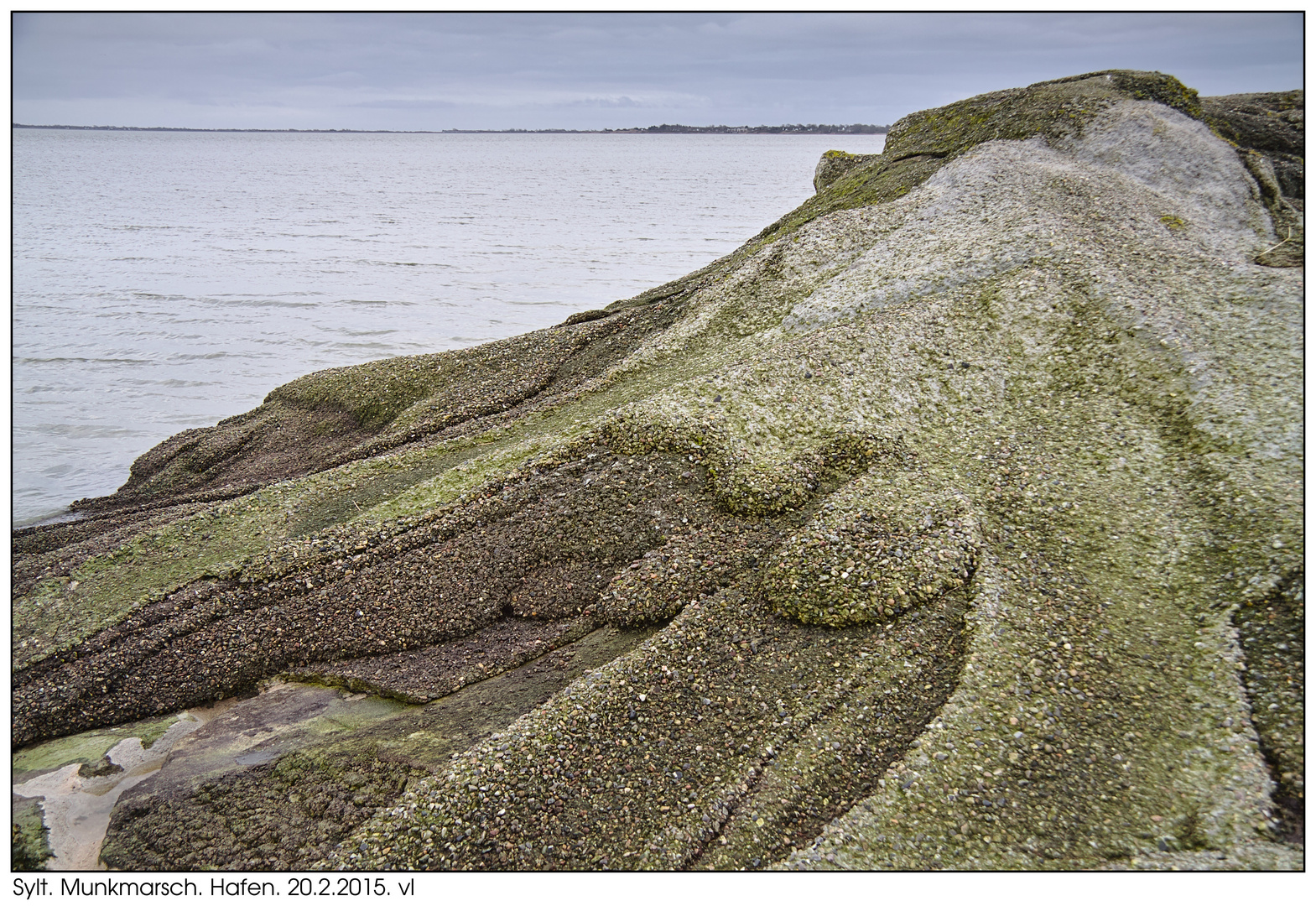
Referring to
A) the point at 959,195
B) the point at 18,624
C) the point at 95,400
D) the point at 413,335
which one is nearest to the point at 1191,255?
the point at 959,195

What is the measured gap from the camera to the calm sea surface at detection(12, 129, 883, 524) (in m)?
30.0

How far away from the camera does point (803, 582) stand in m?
11.2

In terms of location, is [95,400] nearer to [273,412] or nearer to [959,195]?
[273,412]

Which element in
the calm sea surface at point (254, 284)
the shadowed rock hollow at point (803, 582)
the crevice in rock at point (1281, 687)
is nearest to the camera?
the crevice in rock at point (1281, 687)

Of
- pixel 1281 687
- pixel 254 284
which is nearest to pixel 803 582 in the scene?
pixel 1281 687

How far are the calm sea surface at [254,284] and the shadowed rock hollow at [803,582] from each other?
12848mm

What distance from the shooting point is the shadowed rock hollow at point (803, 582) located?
28.3ft

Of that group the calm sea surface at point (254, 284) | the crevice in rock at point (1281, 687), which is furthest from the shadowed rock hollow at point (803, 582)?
the calm sea surface at point (254, 284)

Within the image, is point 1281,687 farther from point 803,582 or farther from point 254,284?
point 254,284

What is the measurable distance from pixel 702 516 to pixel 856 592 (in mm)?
3028

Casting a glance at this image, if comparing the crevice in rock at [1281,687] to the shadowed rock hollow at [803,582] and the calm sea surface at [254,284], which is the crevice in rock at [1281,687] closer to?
the shadowed rock hollow at [803,582]

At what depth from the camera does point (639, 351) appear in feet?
60.5

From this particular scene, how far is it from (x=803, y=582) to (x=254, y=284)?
164 ft

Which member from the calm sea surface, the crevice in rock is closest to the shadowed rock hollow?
the crevice in rock
